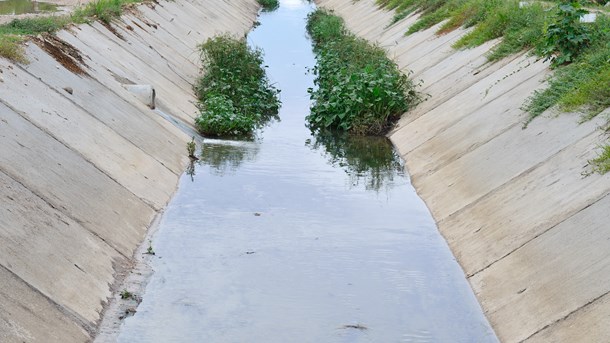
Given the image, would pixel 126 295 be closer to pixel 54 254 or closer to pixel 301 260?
pixel 54 254

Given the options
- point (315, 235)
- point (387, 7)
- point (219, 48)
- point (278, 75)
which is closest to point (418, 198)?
point (315, 235)

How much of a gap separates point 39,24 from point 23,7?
15809 mm

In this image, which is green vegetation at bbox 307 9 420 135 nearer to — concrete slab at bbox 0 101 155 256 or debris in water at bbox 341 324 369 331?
concrete slab at bbox 0 101 155 256

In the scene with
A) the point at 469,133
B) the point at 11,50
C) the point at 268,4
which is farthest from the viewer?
the point at 268,4

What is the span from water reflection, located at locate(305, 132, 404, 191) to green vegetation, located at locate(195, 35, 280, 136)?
1451mm

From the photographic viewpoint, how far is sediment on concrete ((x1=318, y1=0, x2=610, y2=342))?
8.14m

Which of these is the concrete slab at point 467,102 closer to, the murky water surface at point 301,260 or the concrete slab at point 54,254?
the murky water surface at point 301,260

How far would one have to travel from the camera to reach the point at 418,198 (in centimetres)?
1326

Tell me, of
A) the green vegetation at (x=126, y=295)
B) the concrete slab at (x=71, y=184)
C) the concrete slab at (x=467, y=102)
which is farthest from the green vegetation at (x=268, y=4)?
the green vegetation at (x=126, y=295)

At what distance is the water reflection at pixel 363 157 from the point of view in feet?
48.4

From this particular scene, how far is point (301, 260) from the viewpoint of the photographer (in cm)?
1054

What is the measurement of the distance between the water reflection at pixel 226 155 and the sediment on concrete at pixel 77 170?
0.42 metres

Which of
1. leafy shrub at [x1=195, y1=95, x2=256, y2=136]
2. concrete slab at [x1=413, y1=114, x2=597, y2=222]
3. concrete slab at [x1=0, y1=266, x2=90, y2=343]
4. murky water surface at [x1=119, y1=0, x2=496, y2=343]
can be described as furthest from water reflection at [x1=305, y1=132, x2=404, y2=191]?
concrete slab at [x1=0, y1=266, x2=90, y2=343]

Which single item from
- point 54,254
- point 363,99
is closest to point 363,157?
point 363,99
